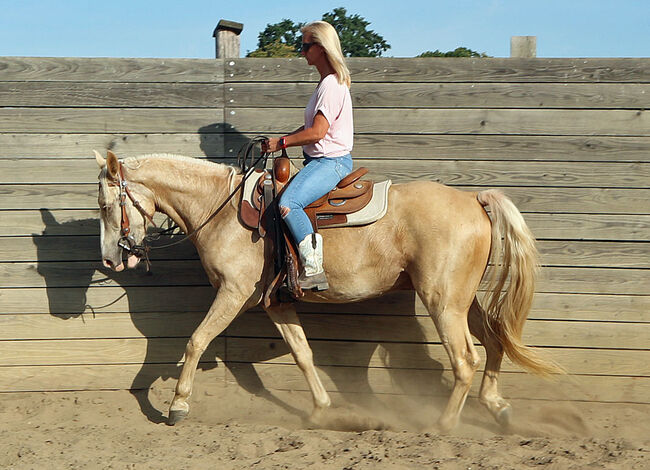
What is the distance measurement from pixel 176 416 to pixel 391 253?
1.86m

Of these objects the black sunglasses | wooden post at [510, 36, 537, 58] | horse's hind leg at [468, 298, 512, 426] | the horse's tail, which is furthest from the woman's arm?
wooden post at [510, 36, 537, 58]

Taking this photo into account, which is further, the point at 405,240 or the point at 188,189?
the point at 188,189

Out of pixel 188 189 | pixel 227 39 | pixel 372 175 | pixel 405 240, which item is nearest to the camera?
pixel 405 240

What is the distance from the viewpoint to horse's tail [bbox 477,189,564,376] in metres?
4.43

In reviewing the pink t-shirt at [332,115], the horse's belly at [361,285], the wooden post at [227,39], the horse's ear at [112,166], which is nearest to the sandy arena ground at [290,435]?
the horse's belly at [361,285]

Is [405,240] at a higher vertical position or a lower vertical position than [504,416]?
higher

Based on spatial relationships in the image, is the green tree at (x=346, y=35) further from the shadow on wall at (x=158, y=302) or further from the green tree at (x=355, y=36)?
the shadow on wall at (x=158, y=302)

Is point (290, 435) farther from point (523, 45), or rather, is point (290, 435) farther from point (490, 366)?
point (523, 45)

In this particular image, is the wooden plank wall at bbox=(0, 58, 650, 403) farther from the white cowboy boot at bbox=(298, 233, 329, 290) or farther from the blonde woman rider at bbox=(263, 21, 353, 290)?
the white cowboy boot at bbox=(298, 233, 329, 290)

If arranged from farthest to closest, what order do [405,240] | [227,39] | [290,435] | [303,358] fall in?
[227,39] < [303,358] < [405,240] < [290,435]

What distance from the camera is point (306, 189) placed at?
4367 millimetres

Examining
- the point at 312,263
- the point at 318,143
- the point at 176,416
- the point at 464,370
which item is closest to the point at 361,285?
the point at 312,263

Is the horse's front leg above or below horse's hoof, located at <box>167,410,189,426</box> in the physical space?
above

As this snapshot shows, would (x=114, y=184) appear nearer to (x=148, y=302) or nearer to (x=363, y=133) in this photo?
A: (x=148, y=302)
